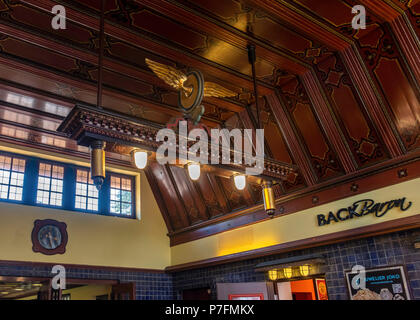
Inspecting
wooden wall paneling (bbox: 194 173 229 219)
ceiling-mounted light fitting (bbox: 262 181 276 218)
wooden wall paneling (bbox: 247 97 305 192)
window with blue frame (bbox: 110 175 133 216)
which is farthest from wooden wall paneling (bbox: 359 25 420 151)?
window with blue frame (bbox: 110 175 133 216)

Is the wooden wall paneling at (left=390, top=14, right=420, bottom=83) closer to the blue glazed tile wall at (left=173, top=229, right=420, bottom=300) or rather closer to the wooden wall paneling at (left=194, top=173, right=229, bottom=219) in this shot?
the blue glazed tile wall at (left=173, top=229, right=420, bottom=300)

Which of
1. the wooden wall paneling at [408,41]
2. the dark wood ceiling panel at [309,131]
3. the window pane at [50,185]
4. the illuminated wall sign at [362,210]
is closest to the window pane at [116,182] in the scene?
the window pane at [50,185]

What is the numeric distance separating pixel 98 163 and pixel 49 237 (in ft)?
17.9

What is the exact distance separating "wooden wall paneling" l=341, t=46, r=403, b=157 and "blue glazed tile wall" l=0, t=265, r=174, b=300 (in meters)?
6.04

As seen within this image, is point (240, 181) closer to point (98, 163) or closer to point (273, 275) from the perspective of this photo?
point (98, 163)

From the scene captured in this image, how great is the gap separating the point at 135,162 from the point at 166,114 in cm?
413

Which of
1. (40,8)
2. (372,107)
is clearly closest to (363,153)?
(372,107)

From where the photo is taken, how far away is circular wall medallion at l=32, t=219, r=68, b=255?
8.02 metres

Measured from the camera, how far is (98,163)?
11.6 ft

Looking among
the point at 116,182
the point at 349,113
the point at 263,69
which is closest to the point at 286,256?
the point at 349,113

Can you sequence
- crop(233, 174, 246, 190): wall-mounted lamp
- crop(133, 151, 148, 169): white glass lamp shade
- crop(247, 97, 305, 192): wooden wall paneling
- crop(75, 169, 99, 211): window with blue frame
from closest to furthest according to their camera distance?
crop(133, 151, 148, 169): white glass lamp shade < crop(233, 174, 246, 190): wall-mounted lamp < crop(247, 97, 305, 192): wooden wall paneling < crop(75, 169, 99, 211): window with blue frame

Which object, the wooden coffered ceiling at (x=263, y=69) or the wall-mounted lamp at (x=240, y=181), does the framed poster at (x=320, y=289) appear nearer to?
the wooden coffered ceiling at (x=263, y=69)
